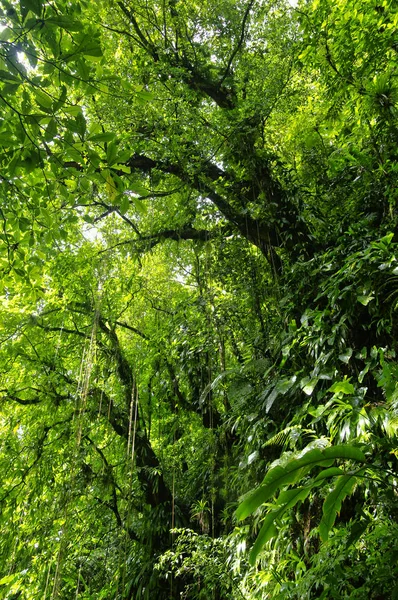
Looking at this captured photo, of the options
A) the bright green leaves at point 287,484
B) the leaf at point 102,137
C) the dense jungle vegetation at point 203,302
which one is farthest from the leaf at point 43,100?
the bright green leaves at point 287,484

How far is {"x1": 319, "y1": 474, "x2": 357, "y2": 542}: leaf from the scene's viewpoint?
630 millimetres

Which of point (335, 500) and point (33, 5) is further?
point (33, 5)

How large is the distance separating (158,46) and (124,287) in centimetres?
200

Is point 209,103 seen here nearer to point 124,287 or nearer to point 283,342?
point 124,287

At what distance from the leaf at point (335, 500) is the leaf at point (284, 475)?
0.13 ft

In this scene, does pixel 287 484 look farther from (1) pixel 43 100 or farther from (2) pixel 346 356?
(2) pixel 346 356

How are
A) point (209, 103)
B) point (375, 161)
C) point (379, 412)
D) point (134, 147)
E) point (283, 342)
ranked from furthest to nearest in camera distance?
point (209, 103) → point (134, 147) → point (375, 161) → point (283, 342) → point (379, 412)

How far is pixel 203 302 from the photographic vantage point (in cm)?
282

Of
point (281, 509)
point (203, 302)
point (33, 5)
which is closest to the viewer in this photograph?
point (281, 509)

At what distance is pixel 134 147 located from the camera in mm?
2809

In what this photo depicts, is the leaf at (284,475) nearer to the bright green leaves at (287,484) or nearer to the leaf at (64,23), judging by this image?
the bright green leaves at (287,484)

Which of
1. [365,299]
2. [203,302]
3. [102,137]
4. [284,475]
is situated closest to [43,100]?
[102,137]

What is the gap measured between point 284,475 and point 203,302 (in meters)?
2.25

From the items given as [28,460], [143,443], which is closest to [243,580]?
[143,443]
